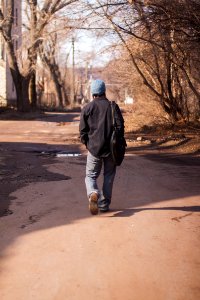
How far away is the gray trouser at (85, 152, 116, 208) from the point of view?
6945 mm

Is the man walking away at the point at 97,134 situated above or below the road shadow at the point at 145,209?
above

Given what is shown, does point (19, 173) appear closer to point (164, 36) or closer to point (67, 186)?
point (67, 186)

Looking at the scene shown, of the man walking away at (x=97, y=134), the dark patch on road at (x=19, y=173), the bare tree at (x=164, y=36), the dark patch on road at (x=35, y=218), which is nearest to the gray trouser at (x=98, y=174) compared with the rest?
the man walking away at (x=97, y=134)

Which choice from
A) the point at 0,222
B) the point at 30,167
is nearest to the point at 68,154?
the point at 30,167

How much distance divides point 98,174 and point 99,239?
1.35m

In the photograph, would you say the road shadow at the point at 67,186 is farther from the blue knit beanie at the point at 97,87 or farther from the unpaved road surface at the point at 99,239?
the blue knit beanie at the point at 97,87

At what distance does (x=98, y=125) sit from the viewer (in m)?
6.93

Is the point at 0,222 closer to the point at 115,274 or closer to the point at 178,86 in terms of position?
the point at 115,274

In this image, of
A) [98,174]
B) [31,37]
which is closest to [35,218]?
[98,174]

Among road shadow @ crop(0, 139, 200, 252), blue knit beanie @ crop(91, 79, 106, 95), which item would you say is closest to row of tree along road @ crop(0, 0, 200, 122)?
road shadow @ crop(0, 139, 200, 252)

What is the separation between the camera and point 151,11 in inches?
604

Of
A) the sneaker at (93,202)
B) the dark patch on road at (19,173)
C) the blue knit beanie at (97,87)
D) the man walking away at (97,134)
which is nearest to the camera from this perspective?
the sneaker at (93,202)

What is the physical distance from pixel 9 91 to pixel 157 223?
45276 millimetres

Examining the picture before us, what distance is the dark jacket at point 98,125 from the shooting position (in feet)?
22.7
